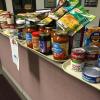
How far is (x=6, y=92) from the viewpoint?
78.2 inches

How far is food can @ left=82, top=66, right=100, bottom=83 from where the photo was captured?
777mm

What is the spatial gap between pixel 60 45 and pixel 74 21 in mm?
169

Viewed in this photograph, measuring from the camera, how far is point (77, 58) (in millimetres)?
875

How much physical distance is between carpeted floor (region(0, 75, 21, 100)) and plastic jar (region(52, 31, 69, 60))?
3.56 ft

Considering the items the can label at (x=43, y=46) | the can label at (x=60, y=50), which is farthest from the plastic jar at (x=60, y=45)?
the can label at (x=43, y=46)

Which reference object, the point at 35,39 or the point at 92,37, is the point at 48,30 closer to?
the point at 35,39

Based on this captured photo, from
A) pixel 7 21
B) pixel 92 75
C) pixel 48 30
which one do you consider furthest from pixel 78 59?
pixel 7 21

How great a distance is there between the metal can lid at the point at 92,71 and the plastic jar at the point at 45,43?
32 cm

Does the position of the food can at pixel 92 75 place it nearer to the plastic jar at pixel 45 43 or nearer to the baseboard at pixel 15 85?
the plastic jar at pixel 45 43

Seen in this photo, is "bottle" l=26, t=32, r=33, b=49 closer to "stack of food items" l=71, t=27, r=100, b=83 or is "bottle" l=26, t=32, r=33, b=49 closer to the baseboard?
"stack of food items" l=71, t=27, r=100, b=83

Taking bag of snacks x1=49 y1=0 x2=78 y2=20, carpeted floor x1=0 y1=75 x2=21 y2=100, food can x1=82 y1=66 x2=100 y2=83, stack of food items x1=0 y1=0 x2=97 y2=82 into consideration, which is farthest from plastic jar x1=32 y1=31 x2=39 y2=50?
carpeted floor x1=0 y1=75 x2=21 y2=100

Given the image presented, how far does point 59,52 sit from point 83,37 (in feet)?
0.61

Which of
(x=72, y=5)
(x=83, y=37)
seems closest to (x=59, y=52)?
(x=83, y=37)

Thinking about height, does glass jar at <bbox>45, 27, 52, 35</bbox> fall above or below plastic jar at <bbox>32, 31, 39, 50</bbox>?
above
